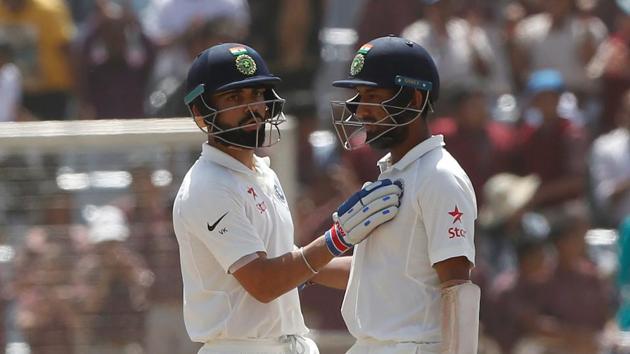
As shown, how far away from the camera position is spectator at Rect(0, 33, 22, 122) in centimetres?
1055

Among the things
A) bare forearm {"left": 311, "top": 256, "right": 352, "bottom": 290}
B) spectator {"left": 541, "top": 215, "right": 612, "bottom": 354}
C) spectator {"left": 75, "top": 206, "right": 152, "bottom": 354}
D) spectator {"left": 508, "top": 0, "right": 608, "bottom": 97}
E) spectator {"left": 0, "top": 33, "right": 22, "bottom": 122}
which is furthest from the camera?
spectator {"left": 508, "top": 0, "right": 608, "bottom": 97}

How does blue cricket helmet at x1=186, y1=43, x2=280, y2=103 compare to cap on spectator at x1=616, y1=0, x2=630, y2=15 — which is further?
cap on spectator at x1=616, y1=0, x2=630, y2=15

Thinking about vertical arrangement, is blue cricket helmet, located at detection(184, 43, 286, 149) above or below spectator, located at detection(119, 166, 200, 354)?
above

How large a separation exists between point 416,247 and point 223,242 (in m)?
0.80

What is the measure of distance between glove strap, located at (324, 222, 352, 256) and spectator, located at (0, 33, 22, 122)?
5.69 metres

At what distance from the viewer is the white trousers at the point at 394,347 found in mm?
5031

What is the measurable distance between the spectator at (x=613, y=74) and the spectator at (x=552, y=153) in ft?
1.42

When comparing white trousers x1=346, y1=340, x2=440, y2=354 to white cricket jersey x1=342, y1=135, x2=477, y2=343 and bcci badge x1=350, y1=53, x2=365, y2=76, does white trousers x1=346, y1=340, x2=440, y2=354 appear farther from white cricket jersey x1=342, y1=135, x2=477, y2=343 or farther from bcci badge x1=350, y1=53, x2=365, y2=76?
bcci badge x1=350, y1=53, x2=365, y2=76

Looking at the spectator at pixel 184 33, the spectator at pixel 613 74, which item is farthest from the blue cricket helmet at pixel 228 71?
the spectator at pixel 613 74

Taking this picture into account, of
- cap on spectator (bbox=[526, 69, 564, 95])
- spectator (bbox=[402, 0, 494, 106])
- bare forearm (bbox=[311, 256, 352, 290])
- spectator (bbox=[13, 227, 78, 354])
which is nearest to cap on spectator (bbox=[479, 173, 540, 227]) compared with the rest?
cap on spectator (bbox=[526, 69, 564, 95])

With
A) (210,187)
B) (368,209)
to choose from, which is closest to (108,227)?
(210,187)

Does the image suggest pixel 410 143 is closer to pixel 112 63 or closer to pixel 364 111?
pixel 364 111

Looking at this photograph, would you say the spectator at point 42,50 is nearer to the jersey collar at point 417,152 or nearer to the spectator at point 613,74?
the spectator at point 613,74

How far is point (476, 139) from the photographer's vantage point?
10203 mm
